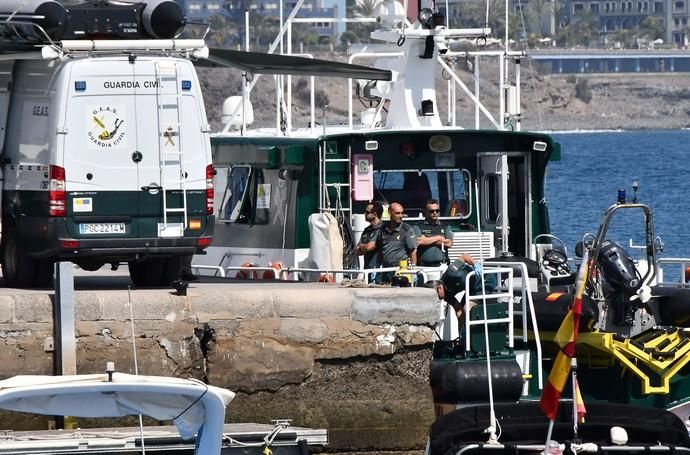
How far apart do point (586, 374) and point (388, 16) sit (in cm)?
589

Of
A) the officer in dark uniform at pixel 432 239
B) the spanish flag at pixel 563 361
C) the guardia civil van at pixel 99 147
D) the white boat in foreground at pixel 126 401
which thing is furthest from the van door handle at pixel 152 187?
the spanish flag at pixel 563 361

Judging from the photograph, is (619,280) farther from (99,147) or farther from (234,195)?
(99,147)

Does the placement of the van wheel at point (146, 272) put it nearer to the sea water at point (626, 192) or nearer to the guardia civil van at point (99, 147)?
the guardia civil van at point (99, 147)

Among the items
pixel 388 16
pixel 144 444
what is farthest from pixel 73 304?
pixel 388 16

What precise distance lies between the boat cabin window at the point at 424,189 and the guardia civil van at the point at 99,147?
386 centimetres

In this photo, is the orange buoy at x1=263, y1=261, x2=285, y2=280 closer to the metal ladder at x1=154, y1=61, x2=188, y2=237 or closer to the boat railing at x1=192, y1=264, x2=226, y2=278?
the boat railing at x1=192, y1=264, x2=226, y2=278

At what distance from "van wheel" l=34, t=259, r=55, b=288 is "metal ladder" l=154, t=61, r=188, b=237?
3.65ft

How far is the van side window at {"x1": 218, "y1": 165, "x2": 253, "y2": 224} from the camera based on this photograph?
794 inches

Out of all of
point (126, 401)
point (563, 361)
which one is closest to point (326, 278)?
point (126, 401)

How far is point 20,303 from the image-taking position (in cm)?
1398

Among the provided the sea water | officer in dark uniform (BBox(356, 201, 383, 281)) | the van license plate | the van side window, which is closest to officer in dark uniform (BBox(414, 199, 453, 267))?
officer in dark uniform (BBox(356, 201, 383, 281))

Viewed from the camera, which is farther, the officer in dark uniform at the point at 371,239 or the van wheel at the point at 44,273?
the officer in dark uniform at the point at 371,239

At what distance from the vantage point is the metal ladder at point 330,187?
19.2 m

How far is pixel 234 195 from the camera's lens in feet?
66.6
